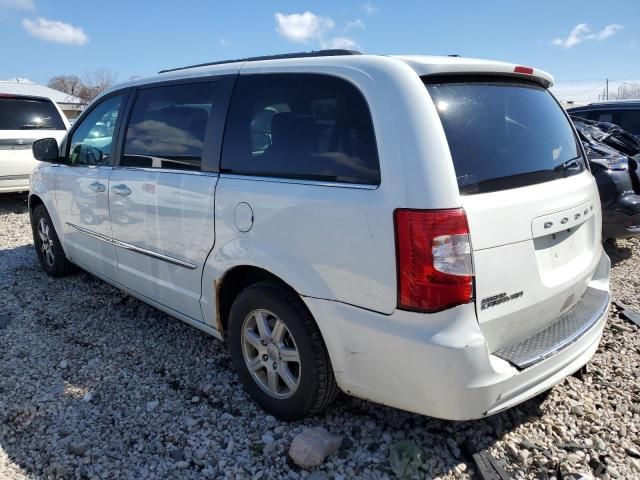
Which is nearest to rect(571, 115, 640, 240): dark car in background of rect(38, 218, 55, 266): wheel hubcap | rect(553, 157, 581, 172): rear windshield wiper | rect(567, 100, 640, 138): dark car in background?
rect(553, 157, 581, 172): rear windshield wiper

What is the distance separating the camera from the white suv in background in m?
7.89

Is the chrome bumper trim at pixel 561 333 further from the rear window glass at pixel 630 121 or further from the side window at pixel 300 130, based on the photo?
the rear window glass at pixel 630 121

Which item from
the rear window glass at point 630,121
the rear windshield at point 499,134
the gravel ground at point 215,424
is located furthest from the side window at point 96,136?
the rear window glass at point 630,121

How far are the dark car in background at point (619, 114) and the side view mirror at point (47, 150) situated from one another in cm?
812

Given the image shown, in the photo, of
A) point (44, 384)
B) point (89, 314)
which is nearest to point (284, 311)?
point (44, 384)

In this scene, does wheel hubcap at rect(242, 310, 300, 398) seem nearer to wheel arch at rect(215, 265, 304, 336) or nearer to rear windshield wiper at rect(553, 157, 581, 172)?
wheel arch at rect(215, 265, 304, 336)

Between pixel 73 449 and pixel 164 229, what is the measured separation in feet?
4.28

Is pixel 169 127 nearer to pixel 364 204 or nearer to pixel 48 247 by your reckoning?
pixel 364 204

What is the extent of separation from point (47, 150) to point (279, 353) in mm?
3085

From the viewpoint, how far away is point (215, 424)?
2.81 meters

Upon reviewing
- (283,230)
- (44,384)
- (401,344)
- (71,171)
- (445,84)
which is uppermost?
(445,84)

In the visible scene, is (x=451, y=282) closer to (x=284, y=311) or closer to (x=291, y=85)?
(x=284, y=311)

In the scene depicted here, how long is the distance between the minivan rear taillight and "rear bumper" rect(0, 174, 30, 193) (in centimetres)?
782

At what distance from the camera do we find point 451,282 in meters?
2.04
